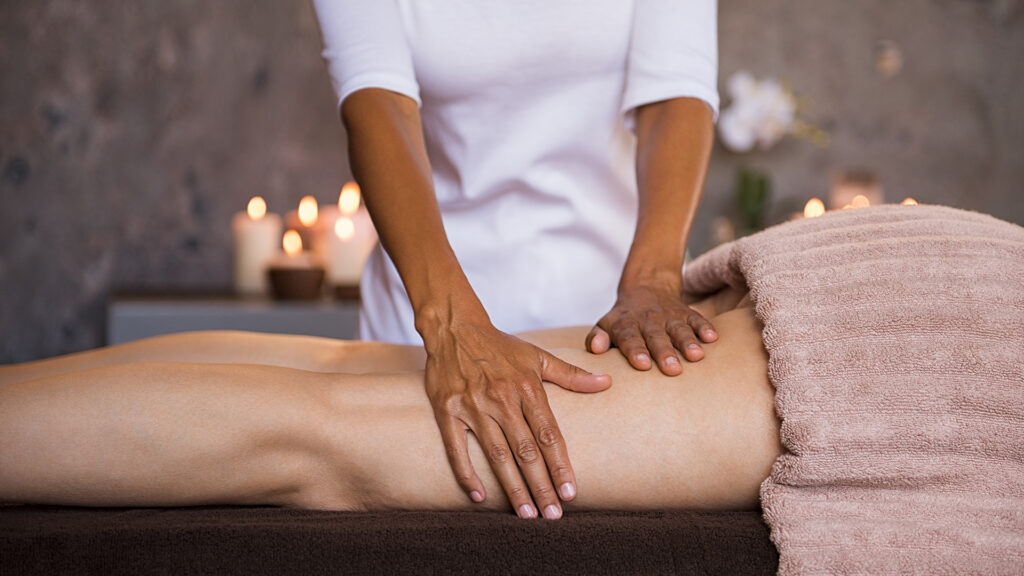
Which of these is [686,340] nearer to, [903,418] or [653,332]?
[653,332]

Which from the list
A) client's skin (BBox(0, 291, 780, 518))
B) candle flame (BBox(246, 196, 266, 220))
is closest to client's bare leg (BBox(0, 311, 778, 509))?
client's skin (BBox(0, 291, 780, 518))

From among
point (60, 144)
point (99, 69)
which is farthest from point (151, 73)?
point (60, 144)

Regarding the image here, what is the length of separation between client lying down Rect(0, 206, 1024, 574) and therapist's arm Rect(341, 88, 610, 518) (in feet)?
0.04

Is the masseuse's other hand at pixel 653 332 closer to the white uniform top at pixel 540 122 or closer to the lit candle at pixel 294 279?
the white uniform top at pixel 540 122

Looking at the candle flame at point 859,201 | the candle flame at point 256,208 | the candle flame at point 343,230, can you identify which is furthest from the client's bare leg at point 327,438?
the candle flame at point 859,201

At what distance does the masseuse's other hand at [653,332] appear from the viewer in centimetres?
85

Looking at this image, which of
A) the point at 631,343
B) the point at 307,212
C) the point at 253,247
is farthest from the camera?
the point at 307,212

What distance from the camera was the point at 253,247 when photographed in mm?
2574

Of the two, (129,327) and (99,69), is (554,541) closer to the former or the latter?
(129,327)

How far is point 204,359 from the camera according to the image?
105cm

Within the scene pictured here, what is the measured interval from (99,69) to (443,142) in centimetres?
178

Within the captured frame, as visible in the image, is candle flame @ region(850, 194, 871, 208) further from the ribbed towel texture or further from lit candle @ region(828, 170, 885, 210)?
Result: the ribbed towel texture

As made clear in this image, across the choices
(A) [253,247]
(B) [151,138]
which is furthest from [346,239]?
(B) [151,138]

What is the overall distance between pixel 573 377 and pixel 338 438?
225 millimetres
